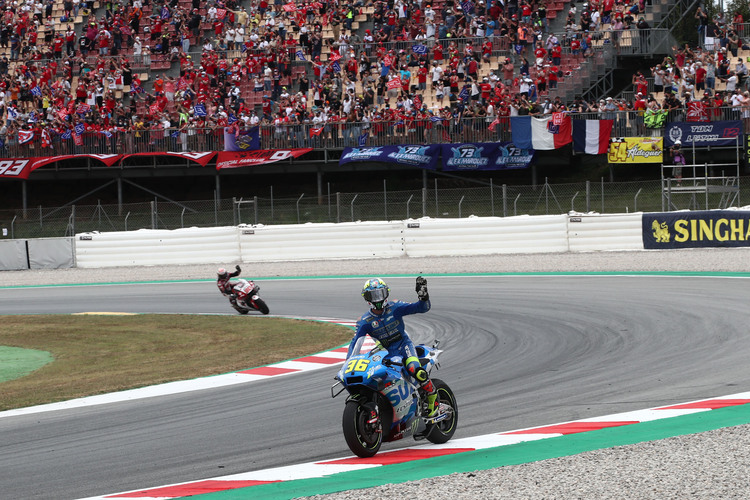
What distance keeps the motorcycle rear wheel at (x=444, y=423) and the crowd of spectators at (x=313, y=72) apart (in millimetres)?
23221

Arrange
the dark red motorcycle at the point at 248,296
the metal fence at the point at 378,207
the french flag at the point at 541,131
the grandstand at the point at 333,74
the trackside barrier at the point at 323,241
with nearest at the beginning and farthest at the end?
1. the dark red motorcycle at the point at 248,296
2. the metal fence at the point at 378,207
3. the trackside barrier at the point at 323,241
4. the french flag at the point at 541,131
5. the grandstand at the point at 333,74

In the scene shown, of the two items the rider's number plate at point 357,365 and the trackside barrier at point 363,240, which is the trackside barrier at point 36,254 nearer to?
the trackside barrier at point 363,240

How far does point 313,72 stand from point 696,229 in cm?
1670

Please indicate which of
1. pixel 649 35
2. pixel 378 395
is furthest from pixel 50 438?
pixel 649 35

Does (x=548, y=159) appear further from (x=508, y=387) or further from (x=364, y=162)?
(x=508, y=387)

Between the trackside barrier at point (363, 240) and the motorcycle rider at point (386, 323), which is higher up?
the motorcycle rider at point (386, 323)

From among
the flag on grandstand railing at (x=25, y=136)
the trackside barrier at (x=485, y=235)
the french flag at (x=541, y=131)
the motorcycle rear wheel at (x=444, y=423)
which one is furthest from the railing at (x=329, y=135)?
the motorcycle rear wheel at (x=444, y=423)

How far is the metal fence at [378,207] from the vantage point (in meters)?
26.1

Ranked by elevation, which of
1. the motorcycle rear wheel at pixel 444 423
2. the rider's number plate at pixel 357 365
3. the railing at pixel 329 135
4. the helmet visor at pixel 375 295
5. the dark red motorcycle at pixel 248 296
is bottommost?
the dark red motorcycle at pixel 248 296

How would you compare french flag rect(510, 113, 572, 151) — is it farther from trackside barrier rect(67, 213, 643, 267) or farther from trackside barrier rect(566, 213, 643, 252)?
trackside barrier rect(566, 213, 643, 252)

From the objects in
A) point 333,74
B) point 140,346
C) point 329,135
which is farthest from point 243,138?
point 140,346

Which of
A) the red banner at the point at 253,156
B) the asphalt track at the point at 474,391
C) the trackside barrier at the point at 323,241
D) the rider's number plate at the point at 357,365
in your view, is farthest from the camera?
the red banner at the point at 253,156

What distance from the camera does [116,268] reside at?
94.0ft

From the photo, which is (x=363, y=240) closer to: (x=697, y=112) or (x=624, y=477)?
(x=697, y=112)
